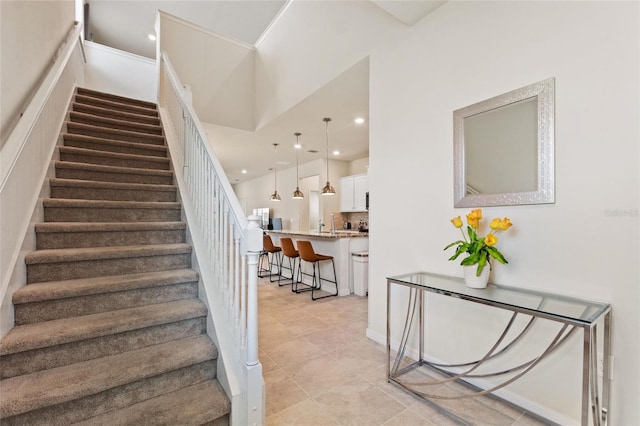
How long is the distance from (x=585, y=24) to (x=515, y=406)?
2261 millimetres

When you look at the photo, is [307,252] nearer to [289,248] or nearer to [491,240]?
[289,248]

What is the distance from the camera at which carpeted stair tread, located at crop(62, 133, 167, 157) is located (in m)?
2.85

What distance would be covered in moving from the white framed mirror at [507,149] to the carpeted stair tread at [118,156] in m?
2.88

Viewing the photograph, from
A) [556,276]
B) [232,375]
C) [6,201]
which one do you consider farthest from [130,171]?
[556,276]

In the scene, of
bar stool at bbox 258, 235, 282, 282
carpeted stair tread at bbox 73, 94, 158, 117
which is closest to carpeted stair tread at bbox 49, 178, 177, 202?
carpeted stair tread at bbox 73, 94, 158, 117

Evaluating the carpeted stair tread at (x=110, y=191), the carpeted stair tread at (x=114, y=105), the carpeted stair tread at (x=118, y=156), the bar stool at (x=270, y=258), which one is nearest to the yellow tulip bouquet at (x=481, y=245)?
the carpeted stair tread at (x=110, y=191)

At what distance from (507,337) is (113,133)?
164 inches

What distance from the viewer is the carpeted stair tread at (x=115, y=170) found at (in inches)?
97.3

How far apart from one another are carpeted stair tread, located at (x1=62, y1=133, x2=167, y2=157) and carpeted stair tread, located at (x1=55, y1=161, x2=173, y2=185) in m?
0.37

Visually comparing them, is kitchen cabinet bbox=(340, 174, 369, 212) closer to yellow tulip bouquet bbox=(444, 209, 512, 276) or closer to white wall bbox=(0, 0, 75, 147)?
yellow tulip bouquet bbox=(444, 209, 512, 276)

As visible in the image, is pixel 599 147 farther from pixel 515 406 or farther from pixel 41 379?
pixel 41 379

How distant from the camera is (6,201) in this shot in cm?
151

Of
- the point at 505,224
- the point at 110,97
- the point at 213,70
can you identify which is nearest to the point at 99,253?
the point at 505,224

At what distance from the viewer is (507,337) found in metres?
1.87
